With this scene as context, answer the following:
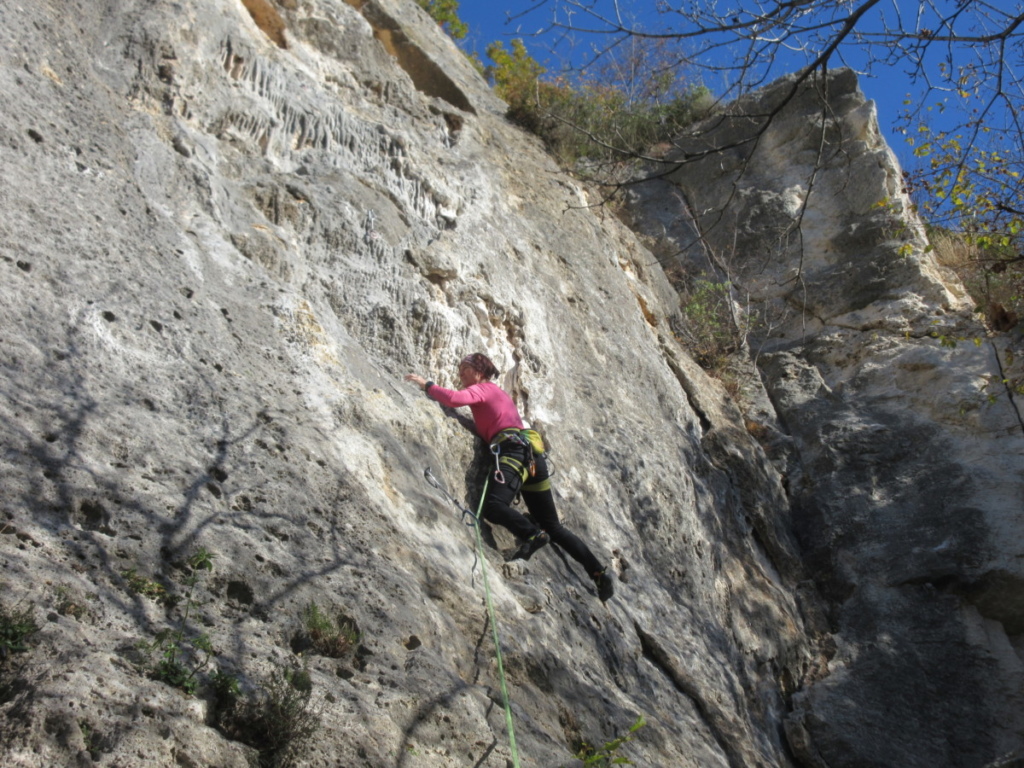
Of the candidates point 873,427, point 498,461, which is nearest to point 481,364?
point 498,461

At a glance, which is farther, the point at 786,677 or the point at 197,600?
the point at 786,677

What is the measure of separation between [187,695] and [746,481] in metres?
6.25

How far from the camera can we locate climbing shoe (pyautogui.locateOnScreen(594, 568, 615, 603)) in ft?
17.7

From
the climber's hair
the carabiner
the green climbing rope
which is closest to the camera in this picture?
the green climbing rope

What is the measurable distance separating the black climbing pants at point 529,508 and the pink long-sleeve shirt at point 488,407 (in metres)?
0.16

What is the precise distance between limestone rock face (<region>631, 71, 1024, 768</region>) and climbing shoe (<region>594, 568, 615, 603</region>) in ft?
6.49

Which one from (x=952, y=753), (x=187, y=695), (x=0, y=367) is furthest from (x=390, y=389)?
(x=952, y=753)

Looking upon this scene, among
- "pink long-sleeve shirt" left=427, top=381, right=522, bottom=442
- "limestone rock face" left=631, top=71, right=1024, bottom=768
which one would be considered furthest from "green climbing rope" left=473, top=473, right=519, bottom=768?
"limestone rock face" left=631, top=71, right=1024, bottom=768

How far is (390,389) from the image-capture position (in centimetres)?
524

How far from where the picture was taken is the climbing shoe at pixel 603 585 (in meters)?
5.39

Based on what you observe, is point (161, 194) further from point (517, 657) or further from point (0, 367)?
point (517, 657)

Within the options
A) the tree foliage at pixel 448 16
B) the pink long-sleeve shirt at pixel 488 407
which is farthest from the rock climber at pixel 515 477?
the tree foliage at pixel 448 16

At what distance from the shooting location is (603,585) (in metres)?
5.39

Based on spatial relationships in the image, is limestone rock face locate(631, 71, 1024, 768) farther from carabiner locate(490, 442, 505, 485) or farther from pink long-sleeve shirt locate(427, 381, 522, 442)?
carabiner locate(490, 442, 505, 485)
